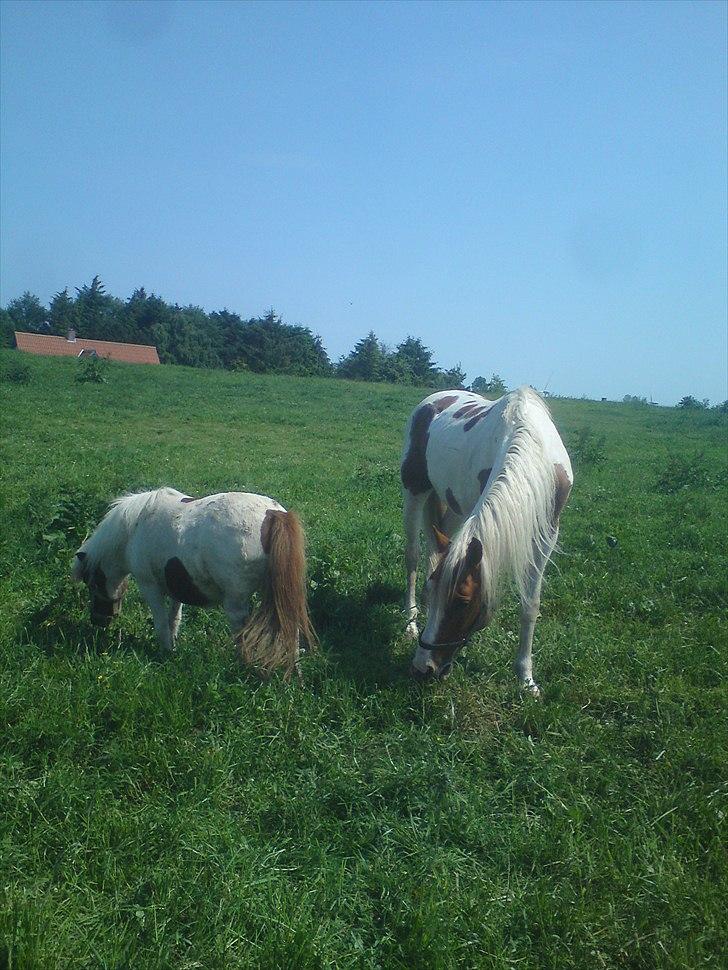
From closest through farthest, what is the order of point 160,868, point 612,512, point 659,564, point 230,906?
point 230,906 → point 160,868 → point 659,564 → point 612,512

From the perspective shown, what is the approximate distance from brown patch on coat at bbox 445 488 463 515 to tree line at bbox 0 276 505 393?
189 ft

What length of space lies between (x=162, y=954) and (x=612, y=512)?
8443 mm

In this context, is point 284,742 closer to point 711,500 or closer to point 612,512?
point 612,512

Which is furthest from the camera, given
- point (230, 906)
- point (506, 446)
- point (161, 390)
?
point (161, 390)

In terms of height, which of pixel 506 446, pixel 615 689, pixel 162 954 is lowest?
pixel 162 954

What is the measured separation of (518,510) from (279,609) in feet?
5.34

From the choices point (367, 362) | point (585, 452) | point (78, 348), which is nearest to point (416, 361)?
point (367, 362)

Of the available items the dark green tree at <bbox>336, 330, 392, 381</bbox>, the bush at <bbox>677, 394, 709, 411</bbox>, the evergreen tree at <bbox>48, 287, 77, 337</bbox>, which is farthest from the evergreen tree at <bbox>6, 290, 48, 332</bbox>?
the bush at <bbox>677, 394, 709, 411</bbox>

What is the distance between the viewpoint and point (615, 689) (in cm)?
427

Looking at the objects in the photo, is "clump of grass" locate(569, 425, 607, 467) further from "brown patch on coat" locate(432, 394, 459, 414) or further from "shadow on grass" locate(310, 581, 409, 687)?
"shadow on grass" locate(310, 581, 409, 687)

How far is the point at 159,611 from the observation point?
15.7 ft

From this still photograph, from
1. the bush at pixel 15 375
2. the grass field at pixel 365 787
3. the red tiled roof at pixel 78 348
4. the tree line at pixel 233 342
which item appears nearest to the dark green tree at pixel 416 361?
the tree line at pixel 233 342

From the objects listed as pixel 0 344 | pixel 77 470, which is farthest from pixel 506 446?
pixel 0 344

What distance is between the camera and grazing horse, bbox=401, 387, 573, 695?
3.91 metres
